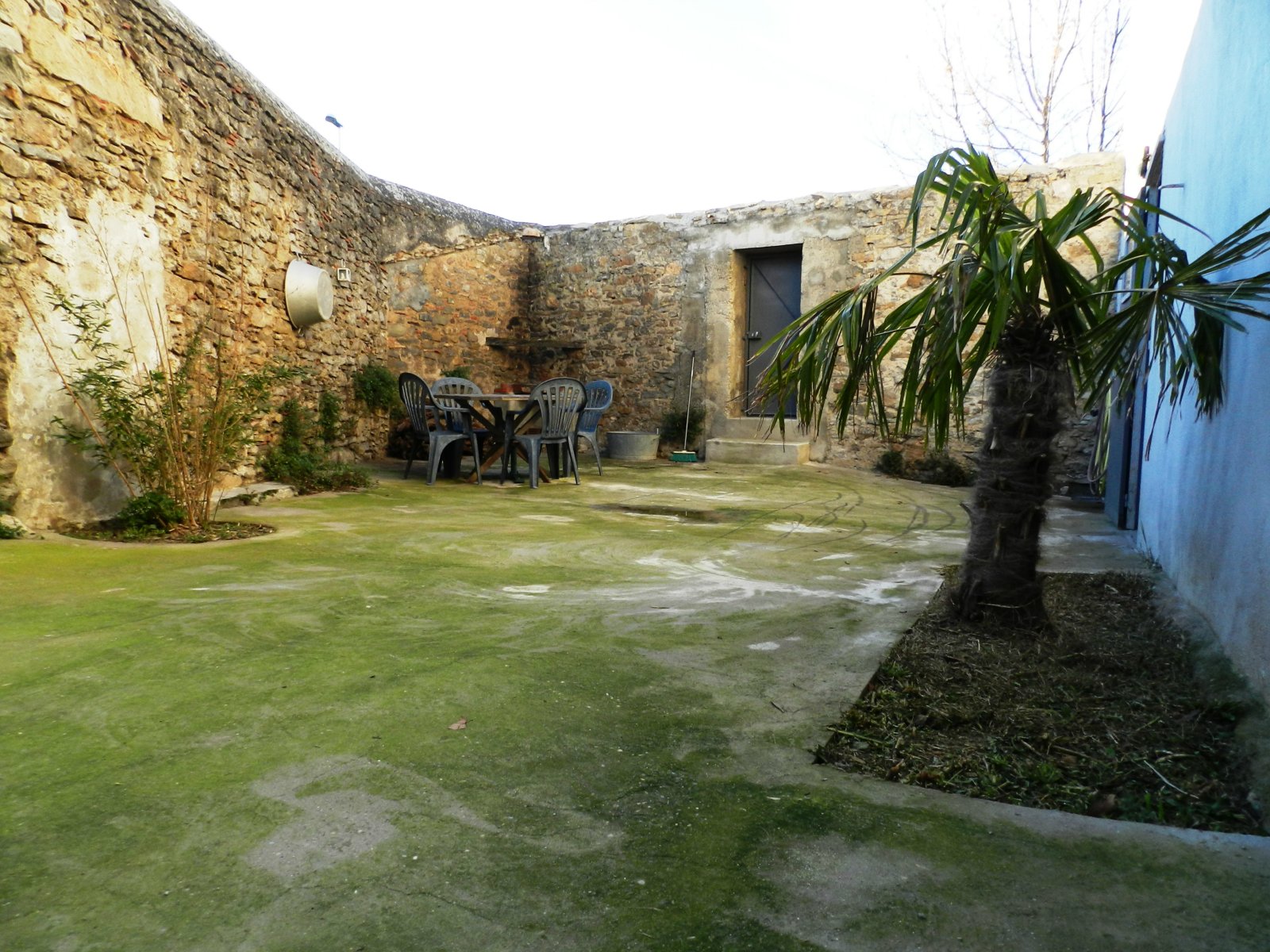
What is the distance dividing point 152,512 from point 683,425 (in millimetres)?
5917

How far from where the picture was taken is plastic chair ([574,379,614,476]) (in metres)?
6.54

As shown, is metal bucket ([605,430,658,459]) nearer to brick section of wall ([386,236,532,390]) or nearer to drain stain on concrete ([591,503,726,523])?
brick section of wall ([386,236,532,390])

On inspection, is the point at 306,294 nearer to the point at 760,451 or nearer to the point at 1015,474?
the point at 760,451

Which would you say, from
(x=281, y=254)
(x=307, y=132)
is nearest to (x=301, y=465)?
(x=281, y=254)

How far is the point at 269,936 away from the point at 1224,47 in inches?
129

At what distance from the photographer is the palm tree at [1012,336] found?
1.82 m

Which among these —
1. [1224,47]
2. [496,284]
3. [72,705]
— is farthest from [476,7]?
[72,705]

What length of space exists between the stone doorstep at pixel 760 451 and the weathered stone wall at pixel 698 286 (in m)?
0.23

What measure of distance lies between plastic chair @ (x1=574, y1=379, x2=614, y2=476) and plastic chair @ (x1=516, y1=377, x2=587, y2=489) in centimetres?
24

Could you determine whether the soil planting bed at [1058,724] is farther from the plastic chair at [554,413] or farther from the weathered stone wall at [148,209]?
the plastic chair at [554,413]

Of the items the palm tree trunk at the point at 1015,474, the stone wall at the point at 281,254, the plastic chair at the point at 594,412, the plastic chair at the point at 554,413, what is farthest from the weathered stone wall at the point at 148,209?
the palm tree trunk at the point at 1015,474

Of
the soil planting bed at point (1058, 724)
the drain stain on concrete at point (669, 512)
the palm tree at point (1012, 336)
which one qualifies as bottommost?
the soil planting bed at point (1058, 724)

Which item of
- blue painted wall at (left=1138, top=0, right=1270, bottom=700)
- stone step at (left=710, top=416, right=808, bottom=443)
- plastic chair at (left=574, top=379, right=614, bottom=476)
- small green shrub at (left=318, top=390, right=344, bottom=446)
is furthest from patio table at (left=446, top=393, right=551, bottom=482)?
blue painted wall at (left=1138, top=0, right=1270, bottom=700)

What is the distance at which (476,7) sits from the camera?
457 inches
